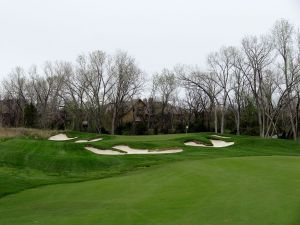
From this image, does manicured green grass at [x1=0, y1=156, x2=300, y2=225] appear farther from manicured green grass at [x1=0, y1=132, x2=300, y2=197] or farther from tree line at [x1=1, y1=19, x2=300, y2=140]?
tree line at [x1=1, y1=19, x2=300, y2=140]

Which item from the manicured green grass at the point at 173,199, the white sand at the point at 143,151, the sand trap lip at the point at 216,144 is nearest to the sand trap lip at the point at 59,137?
the white sand at the point at 143,151

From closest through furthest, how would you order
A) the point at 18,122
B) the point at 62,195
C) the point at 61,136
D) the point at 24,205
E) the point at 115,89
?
the point at 24,205
the point at 62,195
the point at 61,136
the point at 115,89
the point at 18,122

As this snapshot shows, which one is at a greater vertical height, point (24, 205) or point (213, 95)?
point (213, 95)

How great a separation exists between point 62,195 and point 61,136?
3384 centimetres

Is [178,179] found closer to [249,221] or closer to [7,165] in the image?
[249,221]

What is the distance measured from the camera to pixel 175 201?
1035 centimetres

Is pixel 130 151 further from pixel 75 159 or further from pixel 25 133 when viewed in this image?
pixel 25 133

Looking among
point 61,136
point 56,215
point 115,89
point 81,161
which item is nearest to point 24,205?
point 56,215

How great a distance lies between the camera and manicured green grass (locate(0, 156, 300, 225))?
8336 millimetres

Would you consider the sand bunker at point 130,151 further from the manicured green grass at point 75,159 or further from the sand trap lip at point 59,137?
the sand trap lip at point 59,137

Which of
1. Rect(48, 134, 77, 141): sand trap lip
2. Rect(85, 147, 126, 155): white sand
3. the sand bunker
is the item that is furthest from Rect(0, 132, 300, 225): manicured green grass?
Rect(48, 134, 77, 141): sand trap lip

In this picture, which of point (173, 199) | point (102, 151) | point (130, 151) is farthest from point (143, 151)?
point (173, 199)

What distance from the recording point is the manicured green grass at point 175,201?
8336 millimetres

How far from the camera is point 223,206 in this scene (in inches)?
364
